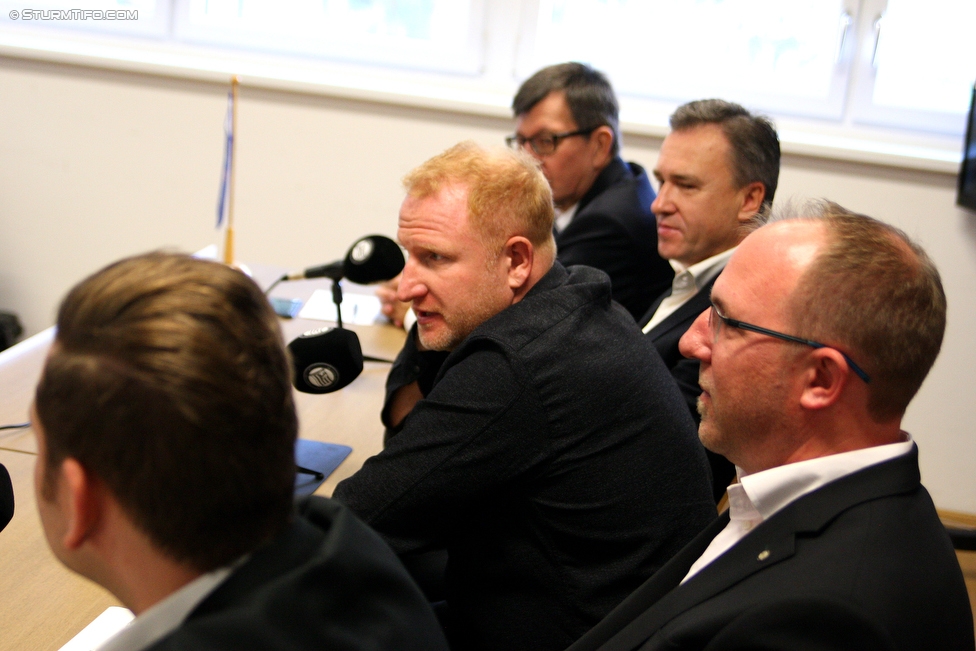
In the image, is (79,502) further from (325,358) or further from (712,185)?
(712,185)

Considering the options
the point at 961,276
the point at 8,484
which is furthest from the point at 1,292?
the point at 961,276

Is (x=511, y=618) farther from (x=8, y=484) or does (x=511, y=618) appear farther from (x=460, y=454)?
(x=8, y=484)

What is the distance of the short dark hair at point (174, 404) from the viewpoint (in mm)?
750

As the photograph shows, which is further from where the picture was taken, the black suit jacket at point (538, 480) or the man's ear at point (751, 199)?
the man's ear at point (751, 199)

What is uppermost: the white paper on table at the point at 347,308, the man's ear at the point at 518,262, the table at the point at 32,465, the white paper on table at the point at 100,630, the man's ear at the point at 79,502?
the man's ear at the point at 518,262

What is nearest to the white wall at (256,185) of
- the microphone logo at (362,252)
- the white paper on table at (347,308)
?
the white paper on table at (347,308)

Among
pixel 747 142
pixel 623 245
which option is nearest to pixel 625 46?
pixel 623 245

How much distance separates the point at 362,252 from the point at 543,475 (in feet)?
3.24

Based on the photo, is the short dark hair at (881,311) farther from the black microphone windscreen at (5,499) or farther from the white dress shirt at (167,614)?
the black microphone windscreen at (5,499)

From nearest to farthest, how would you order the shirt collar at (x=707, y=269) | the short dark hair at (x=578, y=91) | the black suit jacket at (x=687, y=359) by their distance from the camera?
the black suit jacket at (x=687, y=359) → the shirt collar at (x=707, y=269) → the short dark hair at (x=578, y=91)

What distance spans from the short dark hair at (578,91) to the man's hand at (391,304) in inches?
32.5

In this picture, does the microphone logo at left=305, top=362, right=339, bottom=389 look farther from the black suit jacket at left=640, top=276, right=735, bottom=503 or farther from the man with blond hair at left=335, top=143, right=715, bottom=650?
the black suit jacket at left=640, top=276, right=735, bottom=503

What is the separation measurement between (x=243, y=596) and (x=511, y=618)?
0.81 meters

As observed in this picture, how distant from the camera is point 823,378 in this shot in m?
1.18
